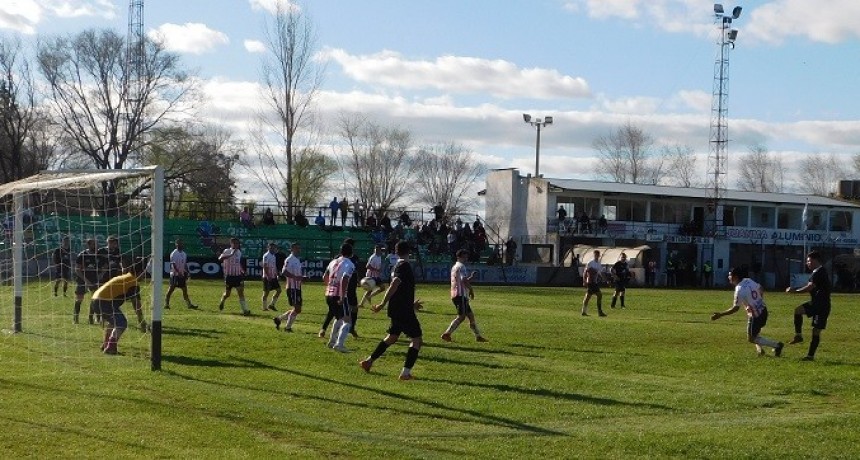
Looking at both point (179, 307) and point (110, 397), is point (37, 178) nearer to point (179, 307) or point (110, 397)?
point (110, 397)

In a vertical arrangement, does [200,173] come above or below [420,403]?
above

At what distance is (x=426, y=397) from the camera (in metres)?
13.2

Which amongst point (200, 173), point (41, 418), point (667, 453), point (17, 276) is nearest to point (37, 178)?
point (17, 276)

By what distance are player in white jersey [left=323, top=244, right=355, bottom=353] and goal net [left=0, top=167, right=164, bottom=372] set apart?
318 centimetres

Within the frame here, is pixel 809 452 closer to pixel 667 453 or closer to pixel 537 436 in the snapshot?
pixel 667 453

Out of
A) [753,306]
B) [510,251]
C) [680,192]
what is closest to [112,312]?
[753,306]

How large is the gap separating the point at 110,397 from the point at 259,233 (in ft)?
134

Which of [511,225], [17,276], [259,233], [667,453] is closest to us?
[667,453]

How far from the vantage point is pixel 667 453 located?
9969 mm

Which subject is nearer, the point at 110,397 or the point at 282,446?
the point at 282,446

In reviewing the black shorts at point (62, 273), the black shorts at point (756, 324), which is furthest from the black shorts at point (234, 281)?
the black shorts at point (756, 324)

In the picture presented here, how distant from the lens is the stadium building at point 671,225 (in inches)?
2506

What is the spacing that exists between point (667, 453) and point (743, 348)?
11.3 metres

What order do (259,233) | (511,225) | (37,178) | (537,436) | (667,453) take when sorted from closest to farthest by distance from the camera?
1. (667,453)
2. (537,436)
3. (37,178)
4. (259,233)
5. (511,225)
